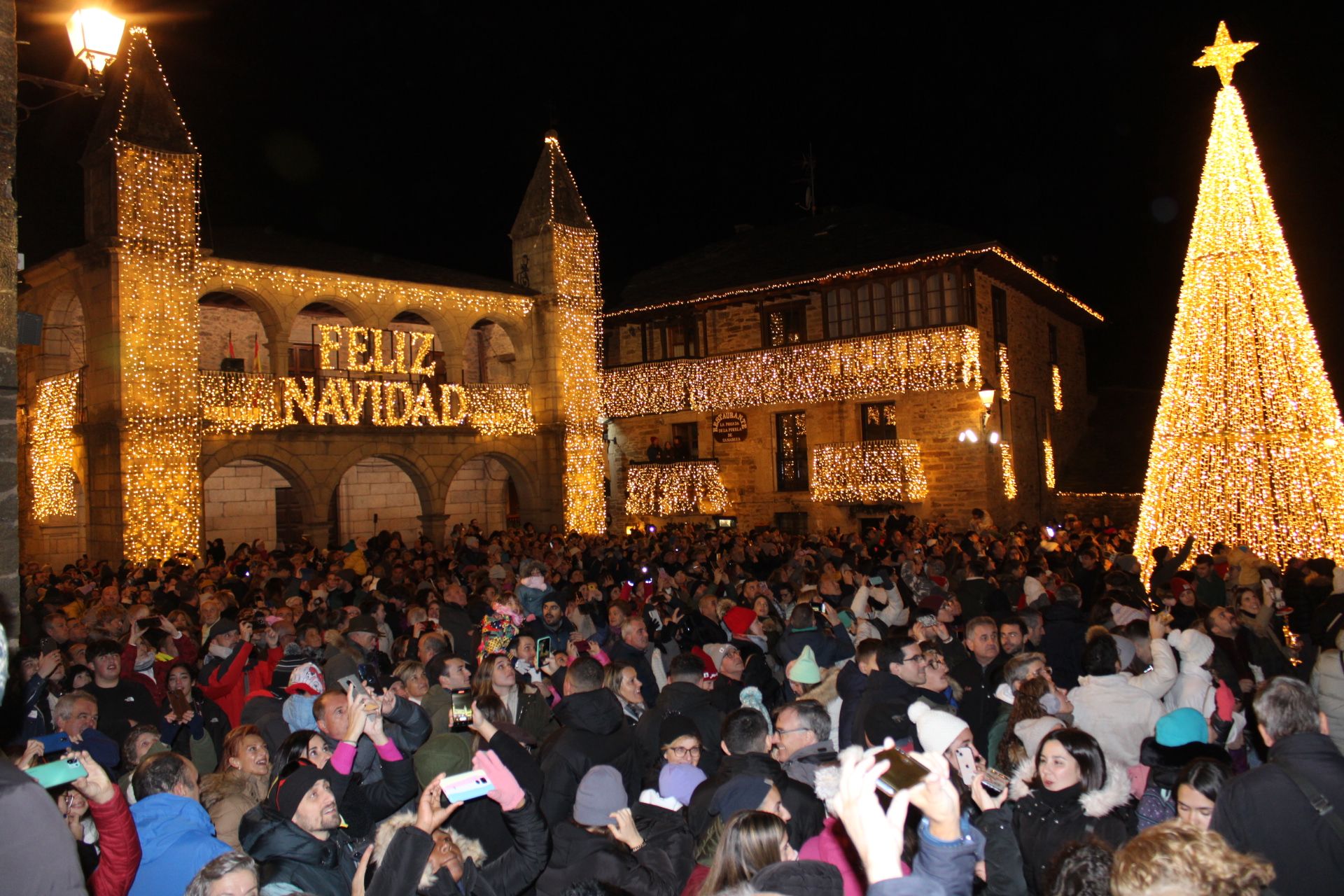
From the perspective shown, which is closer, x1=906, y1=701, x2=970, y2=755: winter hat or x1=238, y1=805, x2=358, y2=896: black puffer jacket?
x1=238, y1=805, x2=358, y2=896: black puffer jacket

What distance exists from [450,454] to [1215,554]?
17.3 m

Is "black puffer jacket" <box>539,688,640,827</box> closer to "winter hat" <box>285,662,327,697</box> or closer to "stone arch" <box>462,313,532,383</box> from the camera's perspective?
"winter hat" <box>285,662,327,697</box>

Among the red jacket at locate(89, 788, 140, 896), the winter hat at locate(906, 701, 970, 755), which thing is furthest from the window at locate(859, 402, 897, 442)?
the red jacket at locate(89, 788, 140, 896)

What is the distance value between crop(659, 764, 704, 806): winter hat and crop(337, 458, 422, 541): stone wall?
78.9 feet

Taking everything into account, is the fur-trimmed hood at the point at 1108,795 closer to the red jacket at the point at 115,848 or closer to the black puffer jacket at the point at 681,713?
the black puffer jacket at the point at 681,713

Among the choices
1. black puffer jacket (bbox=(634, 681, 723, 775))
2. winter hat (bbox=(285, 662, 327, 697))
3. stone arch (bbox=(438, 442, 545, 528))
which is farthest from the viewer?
stone arch (bbox=(438, 442, 545, 528))

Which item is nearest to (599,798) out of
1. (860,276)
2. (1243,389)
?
(1243,389)

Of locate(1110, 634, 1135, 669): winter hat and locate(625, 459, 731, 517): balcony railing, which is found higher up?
locate(625, 459, 731, 517): balcony railing

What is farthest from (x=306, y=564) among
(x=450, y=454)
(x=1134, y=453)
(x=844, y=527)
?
(x=1134, y=453)

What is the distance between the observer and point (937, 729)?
4.53 meters

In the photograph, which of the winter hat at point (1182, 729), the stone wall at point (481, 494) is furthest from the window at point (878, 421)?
the winter hat at point (1182, 729)

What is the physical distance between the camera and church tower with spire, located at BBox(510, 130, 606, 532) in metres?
26.6

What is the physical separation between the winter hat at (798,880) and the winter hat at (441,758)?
6.35 feet

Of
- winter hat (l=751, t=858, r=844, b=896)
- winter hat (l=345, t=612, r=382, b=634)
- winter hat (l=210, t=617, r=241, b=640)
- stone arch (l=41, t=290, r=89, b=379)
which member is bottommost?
winter hat (l=751, t=858, r=844, b=896)
